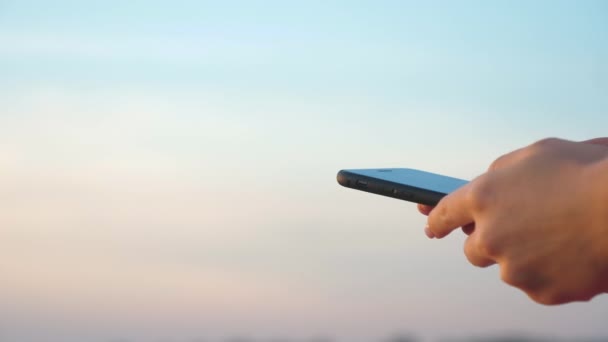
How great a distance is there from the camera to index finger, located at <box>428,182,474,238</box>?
3650 millimetres

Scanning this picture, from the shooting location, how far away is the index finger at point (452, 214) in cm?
365

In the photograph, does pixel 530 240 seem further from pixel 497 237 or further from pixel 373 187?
pixel 373 187

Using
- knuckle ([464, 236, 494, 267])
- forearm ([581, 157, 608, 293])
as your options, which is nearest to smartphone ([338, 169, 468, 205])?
knuckle ([464, 236, 494, 267])

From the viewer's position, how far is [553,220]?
3.45m

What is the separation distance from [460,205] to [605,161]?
1.55ft

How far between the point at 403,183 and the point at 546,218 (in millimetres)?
1146

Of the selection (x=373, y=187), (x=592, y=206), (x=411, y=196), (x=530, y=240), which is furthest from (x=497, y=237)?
(x=373, y=187)

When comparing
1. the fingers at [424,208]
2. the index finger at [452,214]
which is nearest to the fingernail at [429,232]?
the index finger at [452,214]

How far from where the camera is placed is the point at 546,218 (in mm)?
3463

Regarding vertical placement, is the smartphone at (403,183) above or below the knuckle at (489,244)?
above

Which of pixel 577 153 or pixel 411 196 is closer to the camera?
pixel 577 153

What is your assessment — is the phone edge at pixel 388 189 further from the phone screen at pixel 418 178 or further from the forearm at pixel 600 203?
the forearm at pixel 600 203

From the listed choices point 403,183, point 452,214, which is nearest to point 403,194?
point 403,183

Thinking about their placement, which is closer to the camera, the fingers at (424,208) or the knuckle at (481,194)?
the knuckle at (481,194)
